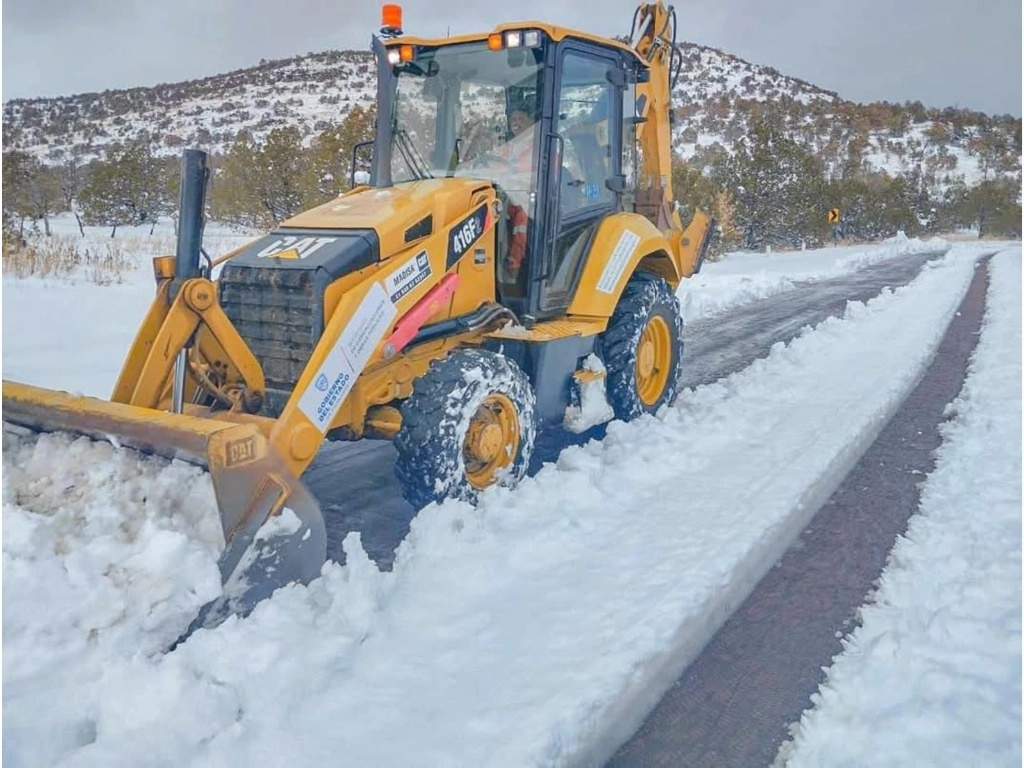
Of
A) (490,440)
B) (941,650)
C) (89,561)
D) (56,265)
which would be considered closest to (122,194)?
(56,265)

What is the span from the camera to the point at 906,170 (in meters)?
57.8

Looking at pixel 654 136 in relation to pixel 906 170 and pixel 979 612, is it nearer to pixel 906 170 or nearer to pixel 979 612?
pixel 979 612

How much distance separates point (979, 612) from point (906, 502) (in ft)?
4.03

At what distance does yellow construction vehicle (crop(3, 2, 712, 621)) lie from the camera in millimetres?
3045

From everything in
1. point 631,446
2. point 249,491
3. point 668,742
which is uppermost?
point 249,491

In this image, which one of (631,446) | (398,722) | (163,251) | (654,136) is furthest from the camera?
(163,251)

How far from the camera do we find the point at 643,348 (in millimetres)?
5535

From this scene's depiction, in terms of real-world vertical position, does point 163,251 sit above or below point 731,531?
above

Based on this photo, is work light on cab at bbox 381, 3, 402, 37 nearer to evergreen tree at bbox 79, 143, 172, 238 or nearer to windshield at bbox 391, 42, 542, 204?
windshield at bbox 391, 42, 542, 204

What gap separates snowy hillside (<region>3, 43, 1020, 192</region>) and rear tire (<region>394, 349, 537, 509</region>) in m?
43.8

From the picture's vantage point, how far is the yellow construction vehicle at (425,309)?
3.04m

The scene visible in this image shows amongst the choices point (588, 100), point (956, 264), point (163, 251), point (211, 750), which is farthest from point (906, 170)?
point (211, 750)

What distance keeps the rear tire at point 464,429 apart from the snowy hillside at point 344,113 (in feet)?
144

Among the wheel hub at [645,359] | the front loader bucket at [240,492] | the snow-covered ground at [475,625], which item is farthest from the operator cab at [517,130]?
the front loader bucket at [240,492]
